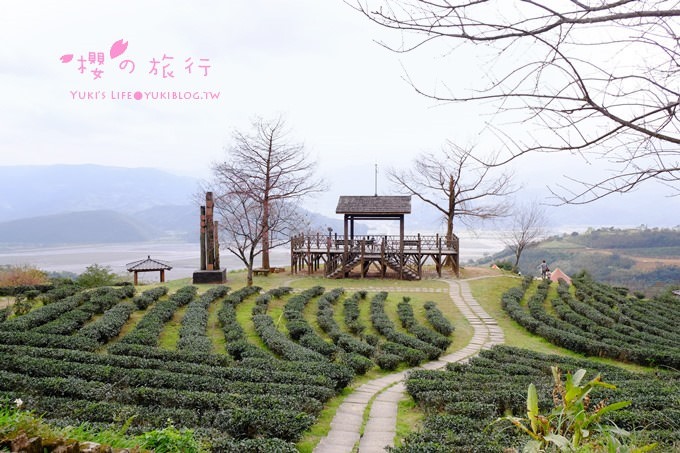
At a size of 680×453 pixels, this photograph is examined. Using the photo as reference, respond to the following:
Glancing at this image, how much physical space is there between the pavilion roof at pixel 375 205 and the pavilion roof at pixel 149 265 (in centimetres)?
846

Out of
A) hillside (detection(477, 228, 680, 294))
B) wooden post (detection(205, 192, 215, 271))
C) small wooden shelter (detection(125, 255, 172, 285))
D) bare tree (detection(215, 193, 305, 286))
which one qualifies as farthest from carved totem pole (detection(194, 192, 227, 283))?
hillside (detection(477, 228, 680, 294))

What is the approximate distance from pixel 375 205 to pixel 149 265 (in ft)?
35.5

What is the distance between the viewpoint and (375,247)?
22.5 metres

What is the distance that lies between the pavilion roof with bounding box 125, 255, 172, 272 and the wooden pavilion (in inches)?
242

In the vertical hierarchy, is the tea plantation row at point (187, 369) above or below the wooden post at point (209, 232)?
below

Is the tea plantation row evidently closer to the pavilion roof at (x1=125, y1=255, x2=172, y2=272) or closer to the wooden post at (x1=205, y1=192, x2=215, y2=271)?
the pavilion roof at (x1=125, y1=255, x2=172, y2=272)

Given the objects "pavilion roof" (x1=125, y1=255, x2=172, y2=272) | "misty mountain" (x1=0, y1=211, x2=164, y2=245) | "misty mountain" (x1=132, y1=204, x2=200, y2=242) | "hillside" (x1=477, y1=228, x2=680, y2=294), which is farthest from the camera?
"misty mountain" (x1=132, y1=204, x2=200, y2=242)

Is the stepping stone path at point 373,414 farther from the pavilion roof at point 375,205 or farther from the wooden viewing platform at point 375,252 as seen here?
the pavilion roof at point 375,205

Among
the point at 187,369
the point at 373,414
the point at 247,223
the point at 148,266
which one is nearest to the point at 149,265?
the point at 148,266

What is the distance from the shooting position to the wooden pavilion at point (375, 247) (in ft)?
70.1

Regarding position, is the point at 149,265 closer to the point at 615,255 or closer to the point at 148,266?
the point at 148,266

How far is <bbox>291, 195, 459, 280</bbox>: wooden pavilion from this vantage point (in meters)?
21.4

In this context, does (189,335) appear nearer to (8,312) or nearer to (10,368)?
(10,368)

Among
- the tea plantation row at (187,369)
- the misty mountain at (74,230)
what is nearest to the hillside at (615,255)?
the tea plantation row at (187,369)
